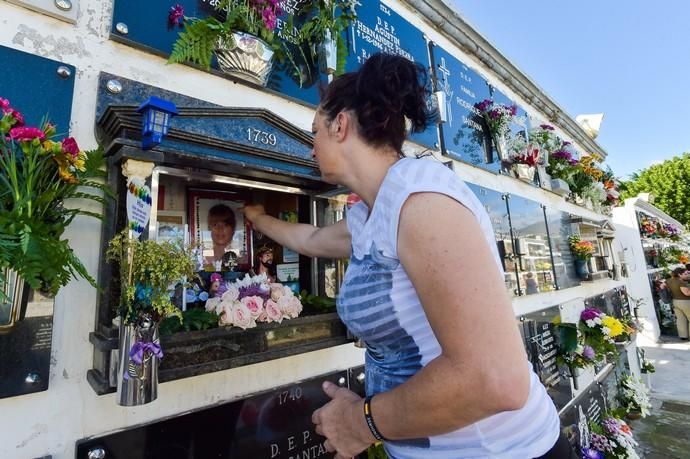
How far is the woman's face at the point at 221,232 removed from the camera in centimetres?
176

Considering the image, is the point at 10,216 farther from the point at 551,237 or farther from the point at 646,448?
the point at 646,448

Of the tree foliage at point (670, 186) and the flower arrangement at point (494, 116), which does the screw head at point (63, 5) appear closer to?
the flower arrangement at point (494, 116)

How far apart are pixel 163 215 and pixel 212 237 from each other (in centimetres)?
25

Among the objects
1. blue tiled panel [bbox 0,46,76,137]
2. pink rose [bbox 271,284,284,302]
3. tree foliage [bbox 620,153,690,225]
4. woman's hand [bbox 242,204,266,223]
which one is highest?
tree foliage [bbox 620,153,690,225]

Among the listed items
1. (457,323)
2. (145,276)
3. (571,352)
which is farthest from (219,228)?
(571,352)

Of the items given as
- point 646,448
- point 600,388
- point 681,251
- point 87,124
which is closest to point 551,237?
point 600,388

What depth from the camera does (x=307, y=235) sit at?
1.67 m

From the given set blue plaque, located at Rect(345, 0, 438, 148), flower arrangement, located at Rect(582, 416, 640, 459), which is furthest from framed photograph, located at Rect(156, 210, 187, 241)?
flower arrangement, located at Rect(582, 416, 640, 459)

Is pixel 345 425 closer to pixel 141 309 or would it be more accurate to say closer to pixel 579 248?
pixel 141 309

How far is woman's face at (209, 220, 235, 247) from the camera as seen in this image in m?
1.76

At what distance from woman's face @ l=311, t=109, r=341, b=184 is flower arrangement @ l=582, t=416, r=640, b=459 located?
4268mm

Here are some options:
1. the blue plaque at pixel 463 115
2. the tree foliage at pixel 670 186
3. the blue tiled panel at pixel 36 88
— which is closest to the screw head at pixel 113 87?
the blue tiled panel at pixel 36 88

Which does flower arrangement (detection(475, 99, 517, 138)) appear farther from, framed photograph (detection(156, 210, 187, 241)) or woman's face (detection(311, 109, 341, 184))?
framed photograph (detection(156, 210, 187, 241))

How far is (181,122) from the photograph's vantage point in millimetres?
1385
